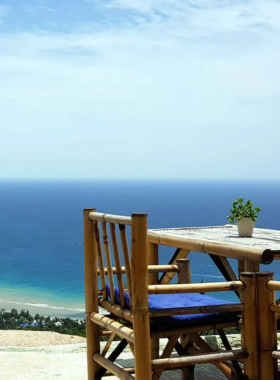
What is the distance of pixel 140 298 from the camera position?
326cm

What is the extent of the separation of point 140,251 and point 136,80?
81.0 m

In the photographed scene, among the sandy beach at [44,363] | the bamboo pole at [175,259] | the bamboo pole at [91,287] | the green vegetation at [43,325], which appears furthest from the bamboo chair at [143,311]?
the green vegetation at [43,325]

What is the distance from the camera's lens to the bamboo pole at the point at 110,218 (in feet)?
11.0

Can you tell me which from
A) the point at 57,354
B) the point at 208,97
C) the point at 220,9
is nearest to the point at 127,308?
the point at 57,354

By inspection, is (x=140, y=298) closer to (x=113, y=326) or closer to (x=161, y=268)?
(x=113, y=326)

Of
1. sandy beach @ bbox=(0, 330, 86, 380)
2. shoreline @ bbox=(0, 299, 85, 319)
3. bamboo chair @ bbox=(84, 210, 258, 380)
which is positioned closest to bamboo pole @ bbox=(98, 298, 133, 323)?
bamboo chair @ bbox=(84, 210, 258, 380)

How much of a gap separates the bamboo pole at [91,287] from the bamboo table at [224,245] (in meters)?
0.57

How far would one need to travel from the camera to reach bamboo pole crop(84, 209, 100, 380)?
3879 millimetres

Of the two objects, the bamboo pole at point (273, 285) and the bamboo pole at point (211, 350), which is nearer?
the bamboo pole at point (273, 285)

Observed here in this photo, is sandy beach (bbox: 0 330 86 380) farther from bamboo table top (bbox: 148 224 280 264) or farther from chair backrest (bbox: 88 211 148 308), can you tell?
chair backrest (bbox: 88 211 148 308)

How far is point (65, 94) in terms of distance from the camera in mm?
120625

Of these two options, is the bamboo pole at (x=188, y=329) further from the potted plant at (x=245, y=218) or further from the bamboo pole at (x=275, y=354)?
the potted plant at (x=245, y=218)

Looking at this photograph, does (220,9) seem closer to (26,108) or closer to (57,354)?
(57,354)

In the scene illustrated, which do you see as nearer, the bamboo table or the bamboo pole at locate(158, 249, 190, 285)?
the bamboo table
